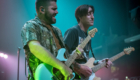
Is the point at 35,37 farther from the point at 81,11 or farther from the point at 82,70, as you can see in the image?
the point at 81,11

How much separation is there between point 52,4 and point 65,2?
3.45 feet

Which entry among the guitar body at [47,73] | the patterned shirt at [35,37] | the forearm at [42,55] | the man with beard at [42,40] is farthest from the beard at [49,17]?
the guitar body at [47,73]

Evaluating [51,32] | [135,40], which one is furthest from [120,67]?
[51,32]

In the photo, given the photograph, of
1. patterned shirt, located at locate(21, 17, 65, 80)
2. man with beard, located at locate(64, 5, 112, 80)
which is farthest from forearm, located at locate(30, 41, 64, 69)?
man with beard, located at locate(64, 5, 112, 80)

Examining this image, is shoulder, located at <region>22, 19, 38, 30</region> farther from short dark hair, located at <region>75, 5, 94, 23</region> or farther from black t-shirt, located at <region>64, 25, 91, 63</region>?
short dark hair, located at <region>75, 5, 94, 23</region>

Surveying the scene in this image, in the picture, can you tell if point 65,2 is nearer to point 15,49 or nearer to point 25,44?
point 15,49

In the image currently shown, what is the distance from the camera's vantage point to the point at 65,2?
2.89 m

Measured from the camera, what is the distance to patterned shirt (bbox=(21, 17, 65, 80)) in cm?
152

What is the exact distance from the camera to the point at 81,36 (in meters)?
2.47

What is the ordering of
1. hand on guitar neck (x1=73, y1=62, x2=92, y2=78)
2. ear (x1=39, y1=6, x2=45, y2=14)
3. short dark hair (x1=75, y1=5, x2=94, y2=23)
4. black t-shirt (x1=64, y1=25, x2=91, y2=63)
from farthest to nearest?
short dark hair (x1=75, y1=5, x2=94, y2=23)
black t-shirt (x1=64, y1=25, x2=91, y2=63)
hand on guitar neck (x1=73, y1=62, x2=92, y2=78)
ear (x1=39, y1=6, x2=45, y2=14)

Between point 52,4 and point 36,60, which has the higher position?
point 52,4

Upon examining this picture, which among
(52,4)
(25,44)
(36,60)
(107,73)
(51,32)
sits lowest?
(107,73)

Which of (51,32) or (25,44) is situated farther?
(51,32)

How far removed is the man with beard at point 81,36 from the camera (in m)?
2.23
